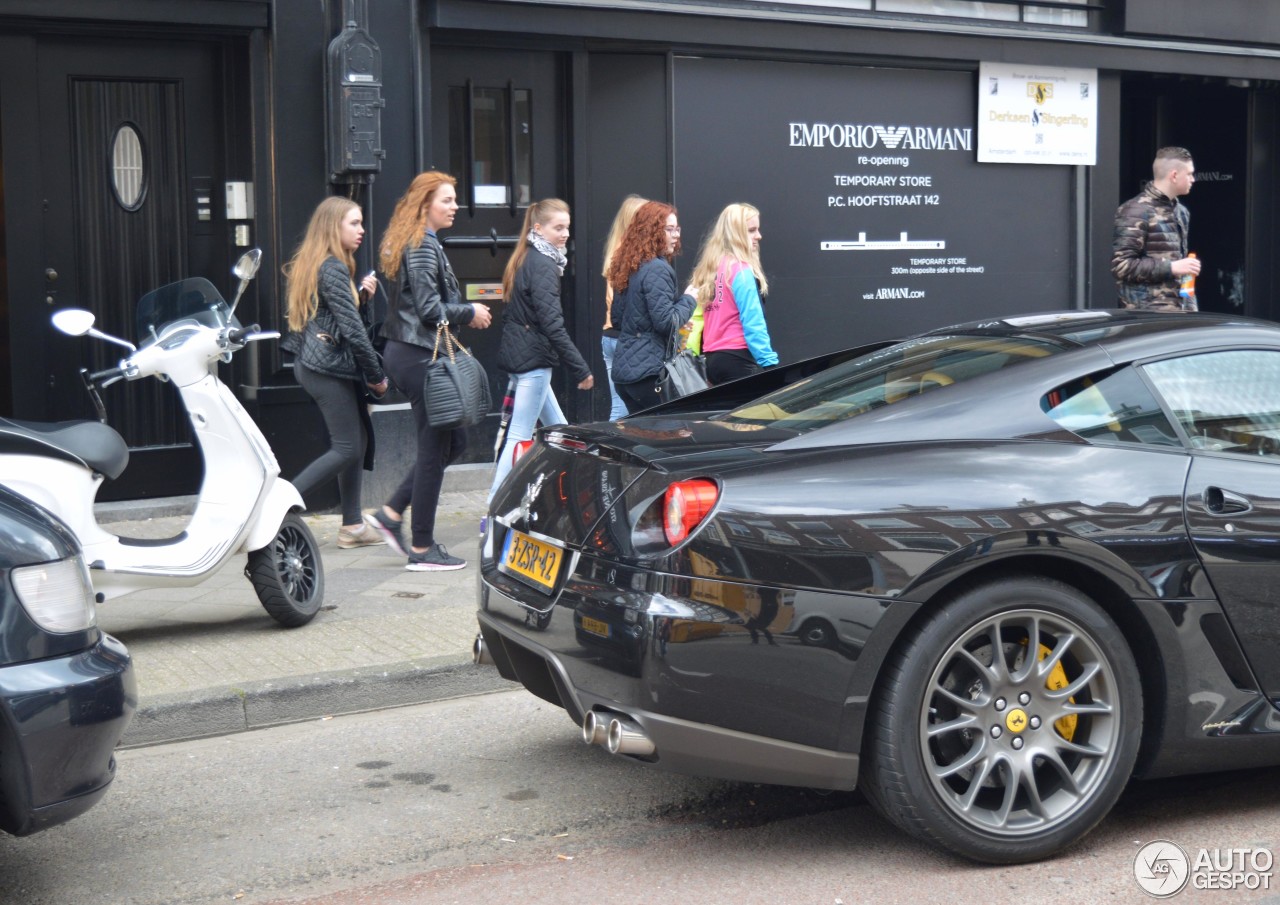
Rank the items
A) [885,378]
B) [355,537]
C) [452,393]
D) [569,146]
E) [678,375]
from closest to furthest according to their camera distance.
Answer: [885,378], [452,393], [678,375], [355,537], [569,146]

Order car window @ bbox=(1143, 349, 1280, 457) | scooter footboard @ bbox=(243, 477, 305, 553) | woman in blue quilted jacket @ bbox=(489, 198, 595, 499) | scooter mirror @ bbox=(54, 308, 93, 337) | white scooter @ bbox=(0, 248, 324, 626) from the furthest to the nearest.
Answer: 1. woman in blue quilted jacket @ bbox=(489, 198, 595, 499)
2. scooter footboard @ bbox=(243, 477, 305, 553)
3. white scooter @ bbox=(0, 248, 324, 626)
4. scooter mirror @ bbox=(54, 308, 93, 337)
5. car window @ bbox=(1143, 349, 1280, 457)

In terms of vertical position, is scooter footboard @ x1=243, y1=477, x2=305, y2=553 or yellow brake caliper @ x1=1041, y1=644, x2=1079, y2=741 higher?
scooter footboard @ x1=243, y1=477, x2=305, y2=553

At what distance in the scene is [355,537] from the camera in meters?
8.41

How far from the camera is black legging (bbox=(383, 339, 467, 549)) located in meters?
7.67

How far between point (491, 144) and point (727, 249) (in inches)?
97.5

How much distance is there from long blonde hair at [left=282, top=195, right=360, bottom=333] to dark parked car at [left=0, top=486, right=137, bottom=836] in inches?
168

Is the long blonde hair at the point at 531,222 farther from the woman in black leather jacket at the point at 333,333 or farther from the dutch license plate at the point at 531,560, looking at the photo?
the dutch license plate at the point at 531,560

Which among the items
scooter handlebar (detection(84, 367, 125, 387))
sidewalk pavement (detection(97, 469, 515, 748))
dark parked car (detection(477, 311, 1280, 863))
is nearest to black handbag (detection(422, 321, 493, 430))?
sidewalk pavement (detection(97, 469, 515, 748))

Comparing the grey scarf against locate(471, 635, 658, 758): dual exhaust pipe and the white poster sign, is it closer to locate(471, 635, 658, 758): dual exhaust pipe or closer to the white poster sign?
locate(471, 635, 658, 758): dual exhaust pipe

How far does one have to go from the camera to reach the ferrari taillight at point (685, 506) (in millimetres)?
3834

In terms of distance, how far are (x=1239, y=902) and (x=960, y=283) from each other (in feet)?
27.5

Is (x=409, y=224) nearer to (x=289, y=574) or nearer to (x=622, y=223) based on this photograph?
(x=622, y=223)

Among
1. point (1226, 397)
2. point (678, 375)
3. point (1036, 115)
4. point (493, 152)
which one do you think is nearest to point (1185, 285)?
point (1036, 115)

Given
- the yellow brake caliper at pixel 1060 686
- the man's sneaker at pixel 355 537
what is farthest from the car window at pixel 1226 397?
the man's sneaker at pixel 355 537
